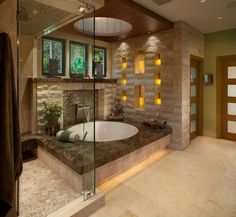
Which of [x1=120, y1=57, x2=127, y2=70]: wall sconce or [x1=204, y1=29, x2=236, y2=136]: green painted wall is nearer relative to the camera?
[x1=204, y1=29, x2=236, y2=136]: green painted wall

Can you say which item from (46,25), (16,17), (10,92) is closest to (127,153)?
(10,92)

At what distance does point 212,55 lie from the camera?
15.5 ft

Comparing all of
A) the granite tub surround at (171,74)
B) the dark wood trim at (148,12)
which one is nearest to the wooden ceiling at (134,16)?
the dark wood trim at (148,12)

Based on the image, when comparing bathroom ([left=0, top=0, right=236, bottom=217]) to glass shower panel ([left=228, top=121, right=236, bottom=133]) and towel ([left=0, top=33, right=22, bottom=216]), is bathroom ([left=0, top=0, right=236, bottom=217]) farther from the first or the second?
glass shower panel ([left=228, top=121, right=236, bottom=133])

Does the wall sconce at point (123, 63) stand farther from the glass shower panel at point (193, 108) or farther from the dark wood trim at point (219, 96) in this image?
the dark wood trim at point (219, 96)

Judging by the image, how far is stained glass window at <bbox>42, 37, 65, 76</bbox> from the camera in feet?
11.5

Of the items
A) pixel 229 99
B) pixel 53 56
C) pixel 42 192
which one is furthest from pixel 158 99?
pixel 42 192

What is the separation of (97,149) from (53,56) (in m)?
2.31

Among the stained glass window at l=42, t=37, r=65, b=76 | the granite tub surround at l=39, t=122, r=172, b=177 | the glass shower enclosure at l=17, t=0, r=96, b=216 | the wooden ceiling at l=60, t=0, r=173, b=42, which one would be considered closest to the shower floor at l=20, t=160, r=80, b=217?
the glass shower enclosure at l=17, t=0, r=96, b=216

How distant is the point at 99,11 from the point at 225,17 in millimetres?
2527

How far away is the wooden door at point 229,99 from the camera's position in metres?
4.53

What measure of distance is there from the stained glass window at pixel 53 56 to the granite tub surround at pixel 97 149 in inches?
56.1

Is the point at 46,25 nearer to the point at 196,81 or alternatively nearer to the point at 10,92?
the point at 10,92

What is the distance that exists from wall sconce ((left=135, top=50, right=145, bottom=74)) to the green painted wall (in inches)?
66.9
